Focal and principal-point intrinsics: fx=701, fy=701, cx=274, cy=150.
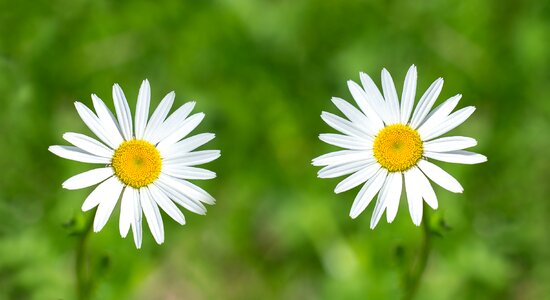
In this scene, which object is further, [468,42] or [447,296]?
[468,42]

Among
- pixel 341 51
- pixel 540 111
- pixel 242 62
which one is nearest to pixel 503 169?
pixel 540 111

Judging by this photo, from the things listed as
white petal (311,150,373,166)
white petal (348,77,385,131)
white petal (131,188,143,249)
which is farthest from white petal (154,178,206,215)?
white petal (348,77,385,131)

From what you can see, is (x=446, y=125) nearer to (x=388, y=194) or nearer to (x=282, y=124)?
(x=388, y=194)

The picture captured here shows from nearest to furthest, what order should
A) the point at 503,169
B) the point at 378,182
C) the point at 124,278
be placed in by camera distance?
1. the point at 378,182
2. the point at 124,278
3. the point at 503,169

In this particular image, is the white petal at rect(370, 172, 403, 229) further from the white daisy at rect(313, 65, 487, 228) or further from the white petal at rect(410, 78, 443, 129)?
the white petal at rect(410, 78, 443, 129)

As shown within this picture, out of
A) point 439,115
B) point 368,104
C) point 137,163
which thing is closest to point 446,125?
point 439,115

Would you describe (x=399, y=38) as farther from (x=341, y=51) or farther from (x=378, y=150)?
(x=378, y=150)
